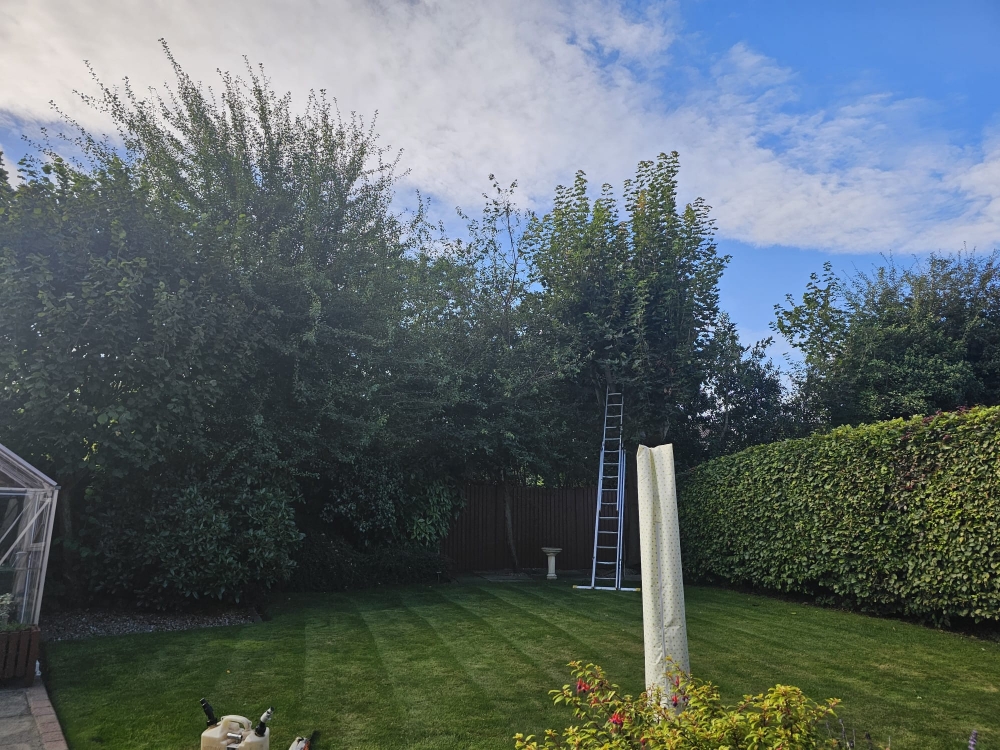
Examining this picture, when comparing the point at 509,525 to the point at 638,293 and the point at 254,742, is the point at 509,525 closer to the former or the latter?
the point at 638,293

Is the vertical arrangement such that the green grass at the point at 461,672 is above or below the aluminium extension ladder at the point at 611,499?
below

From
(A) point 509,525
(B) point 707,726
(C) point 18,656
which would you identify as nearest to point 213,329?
(C) point 18,656

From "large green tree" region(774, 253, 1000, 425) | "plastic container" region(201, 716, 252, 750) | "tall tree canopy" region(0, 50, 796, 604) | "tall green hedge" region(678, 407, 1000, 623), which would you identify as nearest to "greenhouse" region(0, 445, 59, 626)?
"tall tree canopy" region(0, 50, 796, 604)

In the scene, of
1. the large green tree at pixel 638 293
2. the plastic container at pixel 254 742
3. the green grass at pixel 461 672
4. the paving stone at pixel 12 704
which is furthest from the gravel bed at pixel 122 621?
the large green tree at pixel 638 293

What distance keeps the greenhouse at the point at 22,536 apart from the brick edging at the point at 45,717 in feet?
2.46

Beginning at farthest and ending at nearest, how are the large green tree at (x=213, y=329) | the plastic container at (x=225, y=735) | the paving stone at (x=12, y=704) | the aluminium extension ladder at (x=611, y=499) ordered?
the aluminium extension ladder at (x=611, y=499), the large green tree at (x=213, y=329), the paving stone at (x=12, y=704), the plastic container at (x=225, y=735)

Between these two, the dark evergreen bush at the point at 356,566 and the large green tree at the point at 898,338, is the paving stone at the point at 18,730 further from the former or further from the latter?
the large green tree at the point at 898,338

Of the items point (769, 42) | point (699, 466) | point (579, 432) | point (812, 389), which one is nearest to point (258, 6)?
point (769, 42)

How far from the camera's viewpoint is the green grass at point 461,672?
4.44 metres

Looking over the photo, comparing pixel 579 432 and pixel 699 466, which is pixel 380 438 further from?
pixel 699 466

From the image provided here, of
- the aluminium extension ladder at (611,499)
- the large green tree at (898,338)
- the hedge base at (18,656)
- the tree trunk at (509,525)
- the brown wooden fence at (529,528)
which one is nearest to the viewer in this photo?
the hedge base at (18,656)

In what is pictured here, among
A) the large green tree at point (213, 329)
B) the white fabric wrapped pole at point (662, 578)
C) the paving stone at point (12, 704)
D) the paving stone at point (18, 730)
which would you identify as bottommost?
Result: the paving stone at point (12, 704)

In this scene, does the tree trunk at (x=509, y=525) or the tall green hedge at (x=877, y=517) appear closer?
the tall green hedge at (x=877, y=517)

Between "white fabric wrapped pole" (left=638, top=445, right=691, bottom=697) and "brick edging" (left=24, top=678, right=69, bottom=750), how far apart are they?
3583mm
